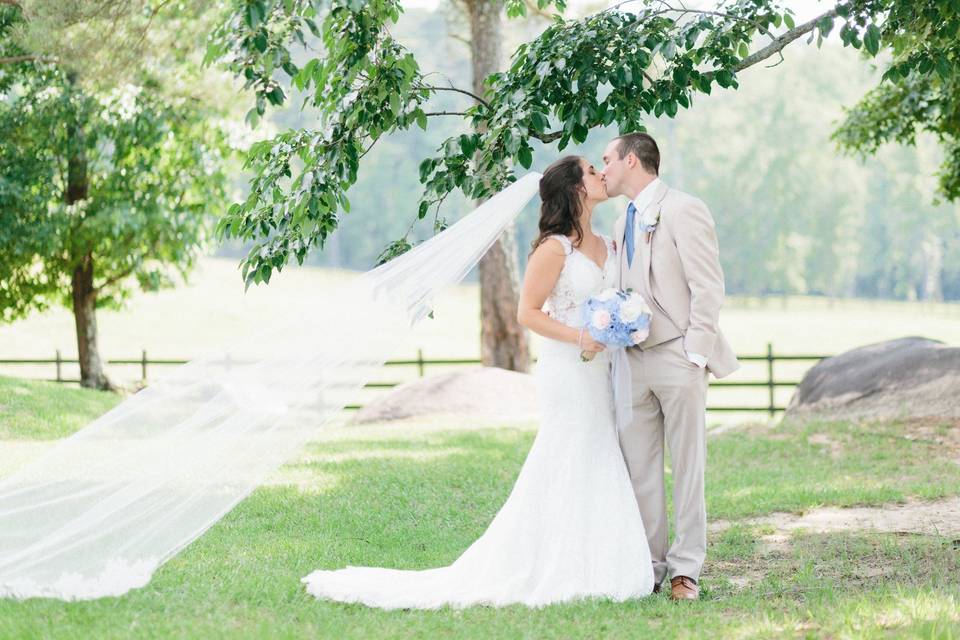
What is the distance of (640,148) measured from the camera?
5.74 metres

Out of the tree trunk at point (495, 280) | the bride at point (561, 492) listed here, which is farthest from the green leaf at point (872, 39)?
the tree trunk at point (495, 280)

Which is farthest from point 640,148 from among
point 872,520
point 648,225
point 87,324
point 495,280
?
point 87,324

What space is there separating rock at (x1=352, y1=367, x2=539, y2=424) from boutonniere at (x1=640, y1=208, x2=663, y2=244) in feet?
35.2

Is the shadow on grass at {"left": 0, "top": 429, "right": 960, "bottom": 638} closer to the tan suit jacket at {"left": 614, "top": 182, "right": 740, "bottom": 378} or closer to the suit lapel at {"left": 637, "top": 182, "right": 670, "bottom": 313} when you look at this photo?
the tan suit jacket at {"left": 614, "top": 182, "right": 740, "bottom": 378}

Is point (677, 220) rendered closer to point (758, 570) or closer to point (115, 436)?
point (758, 570)

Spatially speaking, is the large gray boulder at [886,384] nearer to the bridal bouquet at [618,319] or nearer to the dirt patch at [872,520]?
the dirt patch at [872,520]

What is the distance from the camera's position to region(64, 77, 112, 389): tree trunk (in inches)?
742

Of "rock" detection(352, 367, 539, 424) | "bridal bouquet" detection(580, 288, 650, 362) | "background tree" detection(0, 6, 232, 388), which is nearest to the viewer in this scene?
"bridal bouquet" detection(580, 288, 650, 362)

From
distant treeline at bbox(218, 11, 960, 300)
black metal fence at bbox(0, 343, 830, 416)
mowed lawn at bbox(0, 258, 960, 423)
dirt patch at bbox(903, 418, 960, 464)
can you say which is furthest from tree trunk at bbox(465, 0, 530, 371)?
distant treeline at bbox(218, 11, 960, 300)

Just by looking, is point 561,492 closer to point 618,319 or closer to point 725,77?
point 618,319

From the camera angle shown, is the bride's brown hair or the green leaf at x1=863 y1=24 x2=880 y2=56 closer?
the bride's brown hair

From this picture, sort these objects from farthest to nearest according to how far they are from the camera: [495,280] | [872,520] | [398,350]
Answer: [398,350] → [495,280] → [872,520]

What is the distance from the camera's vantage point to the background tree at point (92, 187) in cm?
1748

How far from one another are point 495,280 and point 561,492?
13.6 m
